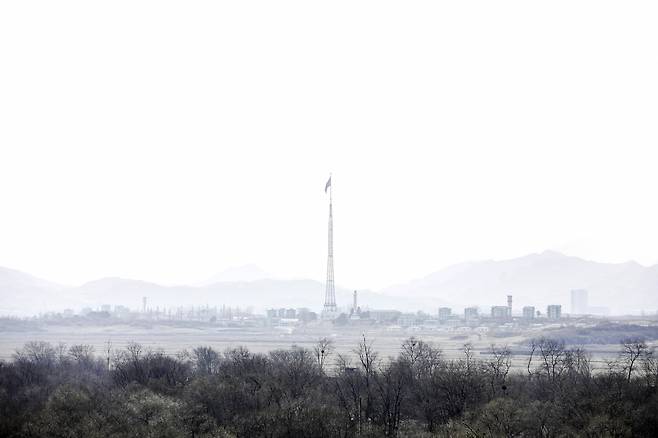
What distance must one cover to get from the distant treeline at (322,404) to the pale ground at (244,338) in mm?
35722

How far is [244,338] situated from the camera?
134625 mm

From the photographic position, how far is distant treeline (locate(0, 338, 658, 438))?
3872cm

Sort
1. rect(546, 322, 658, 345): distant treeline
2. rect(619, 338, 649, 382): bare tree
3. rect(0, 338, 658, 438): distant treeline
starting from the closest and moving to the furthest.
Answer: rect(0, 338, 658, 438): distant treeline
rect(619, 338, 649, 382): bare tree
rect(546, 322, 658, 345): distant treeline

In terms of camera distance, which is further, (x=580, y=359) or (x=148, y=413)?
(x=580, y=359)

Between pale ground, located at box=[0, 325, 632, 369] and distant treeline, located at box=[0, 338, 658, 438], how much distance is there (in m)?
35.7

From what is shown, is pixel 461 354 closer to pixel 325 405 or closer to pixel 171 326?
pixel 325 405

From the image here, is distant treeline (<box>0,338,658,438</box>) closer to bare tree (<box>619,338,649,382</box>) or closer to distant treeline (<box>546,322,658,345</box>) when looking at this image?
bare tree (<box>619,338,649,382</box>)

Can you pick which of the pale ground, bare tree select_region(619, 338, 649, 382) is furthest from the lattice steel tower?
bare tree select_region(619, 338, 649, 382)

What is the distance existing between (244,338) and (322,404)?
303 ft

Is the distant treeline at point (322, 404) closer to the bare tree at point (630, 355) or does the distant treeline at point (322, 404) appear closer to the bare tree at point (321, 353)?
the bare tree at point (630, 355)

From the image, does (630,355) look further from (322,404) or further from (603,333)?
(603,333)

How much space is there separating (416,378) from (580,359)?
17.4 meters

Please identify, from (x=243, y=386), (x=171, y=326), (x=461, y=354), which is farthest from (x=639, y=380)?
(x=171, y=326)

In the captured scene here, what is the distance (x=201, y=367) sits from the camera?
216 ft
